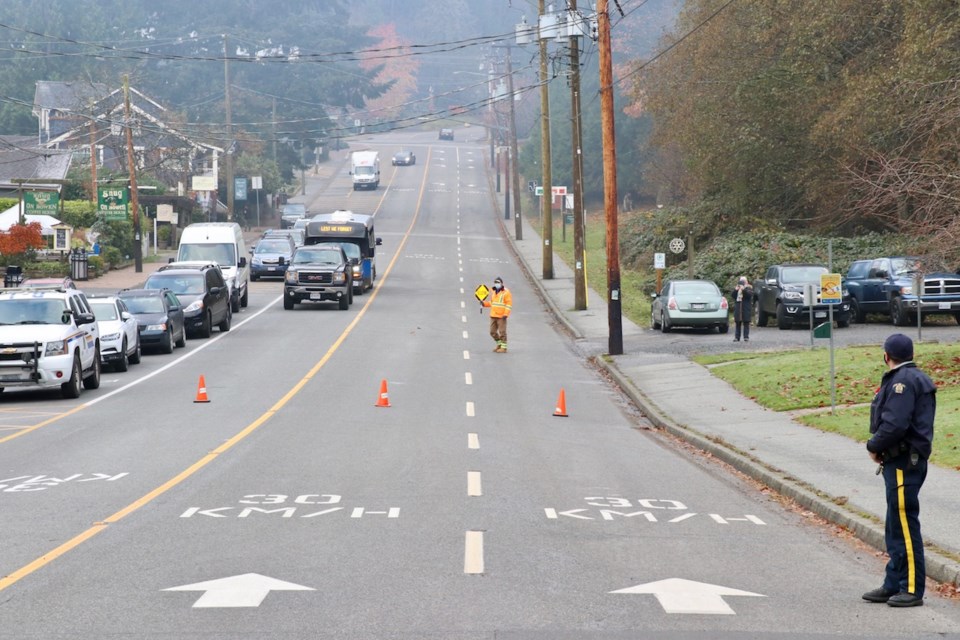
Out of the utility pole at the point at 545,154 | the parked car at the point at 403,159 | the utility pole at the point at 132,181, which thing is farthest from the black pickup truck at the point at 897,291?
the parked car at the point at 403,159

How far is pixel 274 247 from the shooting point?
5959 cm

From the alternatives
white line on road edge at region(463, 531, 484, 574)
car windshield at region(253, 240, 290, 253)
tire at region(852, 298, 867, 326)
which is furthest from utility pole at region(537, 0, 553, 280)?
white line on road edge at region(463, 531, 484, 574)

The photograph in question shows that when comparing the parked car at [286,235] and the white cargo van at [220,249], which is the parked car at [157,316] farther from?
the parked car at [286,235]

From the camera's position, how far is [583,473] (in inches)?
618

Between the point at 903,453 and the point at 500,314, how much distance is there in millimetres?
24466

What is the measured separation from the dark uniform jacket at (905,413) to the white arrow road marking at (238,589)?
3.94 meters

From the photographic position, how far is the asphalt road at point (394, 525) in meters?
8.46

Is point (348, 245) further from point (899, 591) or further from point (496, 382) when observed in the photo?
point (899, 591)

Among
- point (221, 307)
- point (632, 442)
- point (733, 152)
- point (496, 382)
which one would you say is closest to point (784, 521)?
point (632, 442)

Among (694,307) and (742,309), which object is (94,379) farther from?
(694,307)

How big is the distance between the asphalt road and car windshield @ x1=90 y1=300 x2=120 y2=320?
9.54ft

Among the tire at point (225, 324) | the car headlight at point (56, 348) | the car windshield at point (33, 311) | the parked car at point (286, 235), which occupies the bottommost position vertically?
the tire at point (225, 324)

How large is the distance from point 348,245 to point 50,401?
28463mm

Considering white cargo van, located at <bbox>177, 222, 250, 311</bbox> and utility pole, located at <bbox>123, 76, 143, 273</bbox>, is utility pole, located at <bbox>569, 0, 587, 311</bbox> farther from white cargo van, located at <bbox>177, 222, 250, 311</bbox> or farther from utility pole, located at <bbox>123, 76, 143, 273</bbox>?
utility pole, located at <bbox>123, 76, 143, 273</bbox>
